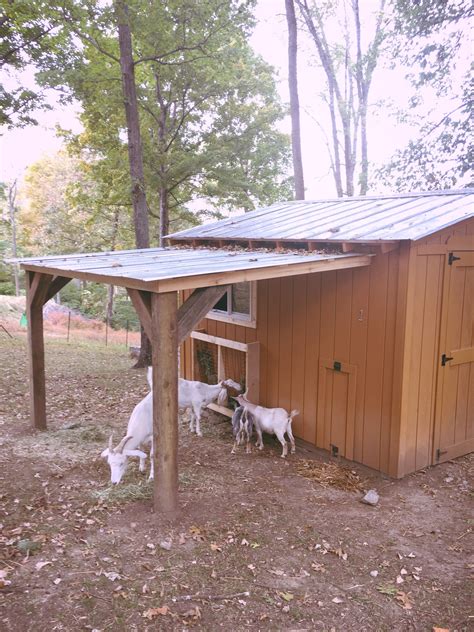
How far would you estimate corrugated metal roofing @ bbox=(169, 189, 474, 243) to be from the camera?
5.42m

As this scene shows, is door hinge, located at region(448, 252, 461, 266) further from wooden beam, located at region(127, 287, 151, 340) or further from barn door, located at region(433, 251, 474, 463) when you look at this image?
wooden beam, located at region(127, 287, 151, 340)

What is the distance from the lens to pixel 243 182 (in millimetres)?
15234

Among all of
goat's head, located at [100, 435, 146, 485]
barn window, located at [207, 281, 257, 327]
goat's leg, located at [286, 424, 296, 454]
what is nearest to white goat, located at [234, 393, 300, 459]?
goat's leg, located at [286, 424, 296, 454]

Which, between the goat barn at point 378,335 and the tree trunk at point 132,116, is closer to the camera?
the goat barn at point 378,335

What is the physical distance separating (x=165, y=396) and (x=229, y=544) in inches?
56.5

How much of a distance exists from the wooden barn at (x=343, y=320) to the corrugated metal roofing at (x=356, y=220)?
3 centimetres

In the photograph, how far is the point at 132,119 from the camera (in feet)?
33.3

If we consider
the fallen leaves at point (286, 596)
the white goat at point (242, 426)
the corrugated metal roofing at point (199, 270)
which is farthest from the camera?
the white goat at point (242, 426)

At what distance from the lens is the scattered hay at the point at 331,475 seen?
5.48 meters

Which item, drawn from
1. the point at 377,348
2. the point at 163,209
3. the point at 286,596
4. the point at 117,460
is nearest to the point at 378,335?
the point at 377,348

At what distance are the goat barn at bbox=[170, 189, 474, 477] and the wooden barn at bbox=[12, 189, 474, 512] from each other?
0.02 meters

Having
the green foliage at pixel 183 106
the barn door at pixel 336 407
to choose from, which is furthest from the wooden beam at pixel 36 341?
the green foliage at pixel 183 106

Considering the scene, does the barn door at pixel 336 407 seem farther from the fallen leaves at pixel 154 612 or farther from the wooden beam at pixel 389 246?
the fallen leaves at pixel 154 612

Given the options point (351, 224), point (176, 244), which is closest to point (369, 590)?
point (351, 224)
